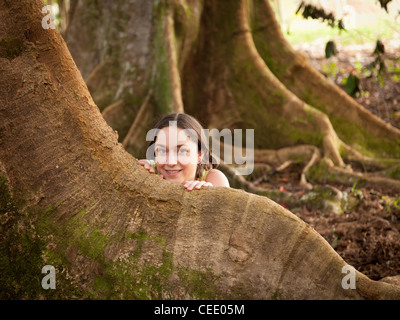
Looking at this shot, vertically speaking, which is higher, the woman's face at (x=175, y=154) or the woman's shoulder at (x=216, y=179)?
the woman's face at (x=175, y=154)

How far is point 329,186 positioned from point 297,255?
118 inches

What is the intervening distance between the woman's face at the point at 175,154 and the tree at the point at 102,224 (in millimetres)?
670

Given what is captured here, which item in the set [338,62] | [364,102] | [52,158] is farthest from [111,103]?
[338,62]

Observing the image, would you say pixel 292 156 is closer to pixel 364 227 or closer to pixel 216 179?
pixel 364 227

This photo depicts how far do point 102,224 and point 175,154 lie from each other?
2.98 ft

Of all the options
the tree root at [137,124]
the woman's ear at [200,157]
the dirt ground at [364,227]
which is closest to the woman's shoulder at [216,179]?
the woman's ear at [200,157]

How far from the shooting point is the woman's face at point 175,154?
9.86ft

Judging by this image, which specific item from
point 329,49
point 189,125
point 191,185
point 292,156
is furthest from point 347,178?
point 191,185

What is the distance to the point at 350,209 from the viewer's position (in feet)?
15.8

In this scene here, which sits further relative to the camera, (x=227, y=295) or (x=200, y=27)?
(x=200, y=27)

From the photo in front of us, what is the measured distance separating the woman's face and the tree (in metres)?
0.67

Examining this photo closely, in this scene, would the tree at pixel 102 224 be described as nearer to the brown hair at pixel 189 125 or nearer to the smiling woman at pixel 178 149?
the smiling woman at pixel 178 149

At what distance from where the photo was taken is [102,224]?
2.24 meters

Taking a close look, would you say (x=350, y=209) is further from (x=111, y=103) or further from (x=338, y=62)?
(x=338, y=62)
